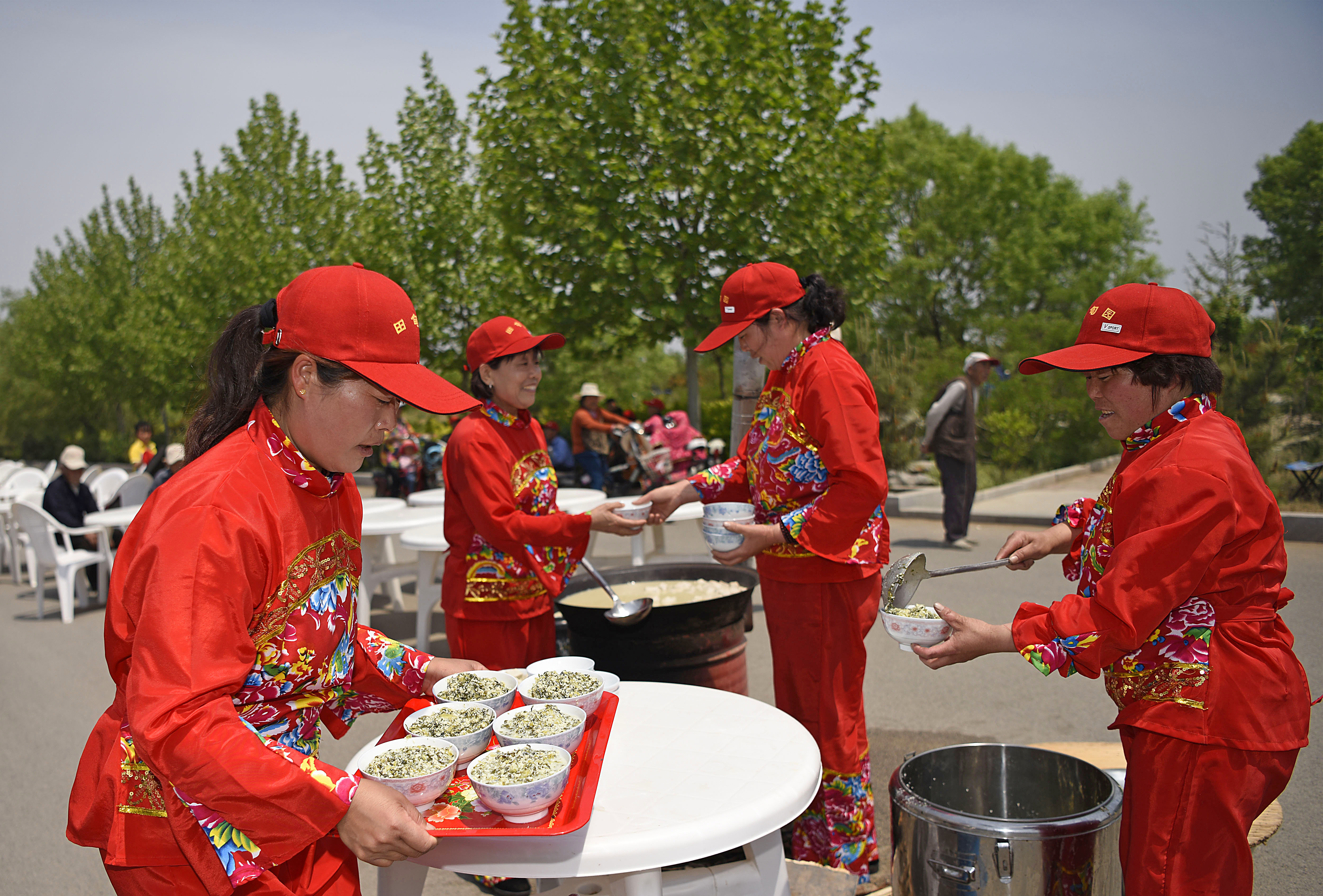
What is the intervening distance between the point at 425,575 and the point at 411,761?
15.3 ft

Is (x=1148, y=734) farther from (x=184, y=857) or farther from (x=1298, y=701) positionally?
(x=184, y=857)

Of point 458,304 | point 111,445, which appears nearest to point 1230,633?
point 458,304

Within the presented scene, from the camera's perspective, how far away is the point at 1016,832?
2.14 m

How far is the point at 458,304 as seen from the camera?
17.4m

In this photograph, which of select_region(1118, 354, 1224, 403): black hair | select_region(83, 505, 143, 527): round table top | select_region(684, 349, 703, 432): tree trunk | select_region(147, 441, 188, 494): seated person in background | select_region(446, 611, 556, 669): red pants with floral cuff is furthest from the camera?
select_region(684, 349, 703, 432): tree trunk

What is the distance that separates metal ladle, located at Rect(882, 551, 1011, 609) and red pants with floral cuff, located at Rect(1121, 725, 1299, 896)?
0.63 meters

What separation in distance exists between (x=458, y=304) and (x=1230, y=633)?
1660cm

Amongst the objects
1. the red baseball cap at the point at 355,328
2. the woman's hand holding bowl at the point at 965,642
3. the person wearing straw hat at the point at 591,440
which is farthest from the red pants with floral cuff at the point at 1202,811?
the person wearing straw hat at the point at 591,440

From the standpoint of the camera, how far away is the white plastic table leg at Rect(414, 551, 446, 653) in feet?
20.5

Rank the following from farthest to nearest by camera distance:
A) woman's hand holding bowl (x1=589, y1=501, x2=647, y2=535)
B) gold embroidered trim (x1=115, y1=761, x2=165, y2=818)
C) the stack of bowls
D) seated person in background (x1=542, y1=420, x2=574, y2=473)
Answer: seated person in background (x1=542, y1=420, x2=574, y2=473), woman's hand holding bowl (x1=589, y1=501, x2=647, y2=535), the stack of bowls, gold embroidered trim (x1=115, y1=761, x2=165, y2=818)

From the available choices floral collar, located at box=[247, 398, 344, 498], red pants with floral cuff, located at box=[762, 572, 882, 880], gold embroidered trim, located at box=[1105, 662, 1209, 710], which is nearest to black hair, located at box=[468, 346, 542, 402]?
red pants with floral cuff, located at box=[762, 572, 882, 880]

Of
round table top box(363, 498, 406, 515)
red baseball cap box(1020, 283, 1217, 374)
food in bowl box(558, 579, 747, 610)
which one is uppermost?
red baseball cap box(1020, 283, 1217, 374)

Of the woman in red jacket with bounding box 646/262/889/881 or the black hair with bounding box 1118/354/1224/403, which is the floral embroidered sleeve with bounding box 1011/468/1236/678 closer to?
the black hair with bounding box 1118/354/1224/403

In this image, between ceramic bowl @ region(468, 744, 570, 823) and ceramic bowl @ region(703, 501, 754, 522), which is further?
ceramic bowl @ region(703, 501, 754, 522)
